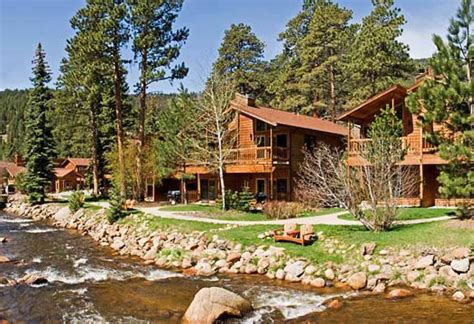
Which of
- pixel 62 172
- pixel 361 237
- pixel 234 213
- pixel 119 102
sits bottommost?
pixel 361 237

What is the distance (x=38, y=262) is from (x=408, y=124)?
19238 mm

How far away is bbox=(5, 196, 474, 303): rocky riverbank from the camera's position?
12.5 meters

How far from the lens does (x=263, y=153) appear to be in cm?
2742

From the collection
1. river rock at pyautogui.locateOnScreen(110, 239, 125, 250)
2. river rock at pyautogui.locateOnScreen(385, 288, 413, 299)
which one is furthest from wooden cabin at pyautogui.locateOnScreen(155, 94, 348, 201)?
river rock at pyautogui.locateOnScreen(385, 288, 413, 299)

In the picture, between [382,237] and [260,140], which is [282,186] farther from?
[382,237]

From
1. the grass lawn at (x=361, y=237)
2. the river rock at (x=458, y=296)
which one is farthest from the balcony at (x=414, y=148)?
the river rock at (x=458, y=296)

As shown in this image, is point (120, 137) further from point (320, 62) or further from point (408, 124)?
point (320, 62)

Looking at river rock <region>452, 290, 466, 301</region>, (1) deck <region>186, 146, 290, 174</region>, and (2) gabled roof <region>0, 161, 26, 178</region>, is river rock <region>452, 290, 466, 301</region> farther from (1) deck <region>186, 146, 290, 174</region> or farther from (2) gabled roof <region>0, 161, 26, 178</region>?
(2) gabled roof <region>0, 161, 26, 178</region>

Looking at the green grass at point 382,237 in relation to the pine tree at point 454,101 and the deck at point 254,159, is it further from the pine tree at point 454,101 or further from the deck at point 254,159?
the deck at point 254,159

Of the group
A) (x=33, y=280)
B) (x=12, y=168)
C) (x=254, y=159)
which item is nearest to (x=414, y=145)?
(x=254, y=159)

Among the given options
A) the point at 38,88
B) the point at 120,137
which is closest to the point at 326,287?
the point at 120,137

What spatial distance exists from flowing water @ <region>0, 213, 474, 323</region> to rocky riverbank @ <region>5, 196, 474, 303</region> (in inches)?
24.0

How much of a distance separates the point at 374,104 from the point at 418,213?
7104 millimetres

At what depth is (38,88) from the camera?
39.7 metres
